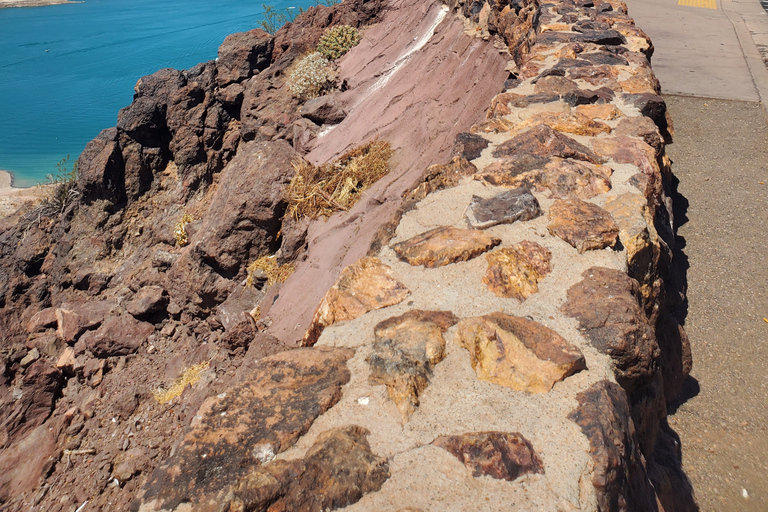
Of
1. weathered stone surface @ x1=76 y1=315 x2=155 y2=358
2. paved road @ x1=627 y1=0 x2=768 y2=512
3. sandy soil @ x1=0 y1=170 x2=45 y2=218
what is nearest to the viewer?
paved road @ x1=627 y1=0 x2=768 y2=512

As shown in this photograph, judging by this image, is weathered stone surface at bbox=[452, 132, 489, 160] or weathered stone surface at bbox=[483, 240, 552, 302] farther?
weathered stone surface at bbox=[452, 132, 489, 160]

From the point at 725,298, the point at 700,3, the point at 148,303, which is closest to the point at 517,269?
the point at 725,298

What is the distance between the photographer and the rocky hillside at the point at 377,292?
6.13ft

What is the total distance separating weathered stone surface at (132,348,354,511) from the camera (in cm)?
177

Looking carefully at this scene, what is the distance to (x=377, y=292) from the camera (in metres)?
2.63

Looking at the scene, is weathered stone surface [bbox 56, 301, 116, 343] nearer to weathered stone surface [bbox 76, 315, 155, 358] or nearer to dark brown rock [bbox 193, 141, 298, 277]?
weathered stone surface [bbox 76, 315, 155, 358]

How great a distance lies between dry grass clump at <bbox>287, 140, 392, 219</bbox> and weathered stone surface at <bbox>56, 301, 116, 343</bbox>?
2.95 meters

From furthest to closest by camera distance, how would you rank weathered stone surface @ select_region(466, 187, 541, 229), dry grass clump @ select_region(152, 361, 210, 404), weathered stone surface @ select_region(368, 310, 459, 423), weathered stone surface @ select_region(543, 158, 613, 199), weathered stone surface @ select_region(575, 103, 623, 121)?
dry grass clump @ select_region(152, 361, 210, 404) < weathered stone surface @ select_region(575, 103, 623, 121) < weathered stone surface @ select_region(543, 158, 613, 199) < weathered stone surface @ select_region(466, 187, 541, 229) < weathered stone surface @ select_region(368, 310, 459, 423)

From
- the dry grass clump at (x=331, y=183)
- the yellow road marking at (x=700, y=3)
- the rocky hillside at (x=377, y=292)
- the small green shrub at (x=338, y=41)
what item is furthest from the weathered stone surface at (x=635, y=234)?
the yellow road marking at (x=700, y=3)

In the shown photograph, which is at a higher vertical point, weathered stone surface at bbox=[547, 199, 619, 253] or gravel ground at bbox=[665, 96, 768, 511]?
weathered stone surface at bbox=[547, 199, 619, 253]

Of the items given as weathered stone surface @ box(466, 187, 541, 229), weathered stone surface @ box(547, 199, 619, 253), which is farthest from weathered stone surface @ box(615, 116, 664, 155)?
weathered stone surface @ box(466, 187, 541, 229)

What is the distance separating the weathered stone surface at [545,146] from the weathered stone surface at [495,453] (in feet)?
6.86

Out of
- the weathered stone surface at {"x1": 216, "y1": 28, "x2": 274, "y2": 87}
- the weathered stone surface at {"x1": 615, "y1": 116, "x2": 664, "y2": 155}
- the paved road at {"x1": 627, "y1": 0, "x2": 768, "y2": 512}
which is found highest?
the weathered stone surface at {"x1": 615, "y1": 116, "x2": 664, "y2": 155}

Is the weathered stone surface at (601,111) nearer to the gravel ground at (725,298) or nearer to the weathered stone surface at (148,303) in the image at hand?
the gravel ground at (725,298)
